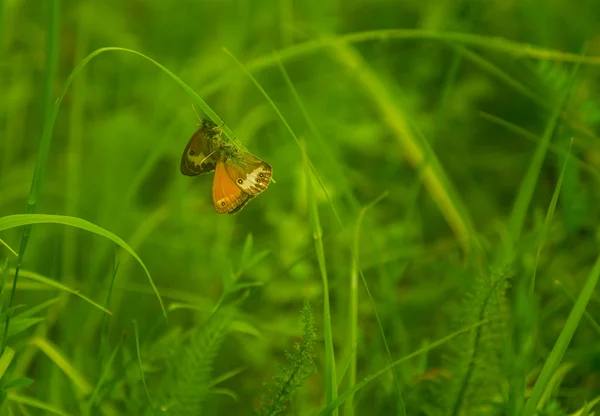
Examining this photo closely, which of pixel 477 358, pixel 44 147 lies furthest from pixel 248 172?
pixel 477 358

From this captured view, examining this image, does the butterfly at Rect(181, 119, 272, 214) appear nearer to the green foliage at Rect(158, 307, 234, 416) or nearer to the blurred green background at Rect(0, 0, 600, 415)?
the blurred green background at Rect(0, 0, 600, 415)

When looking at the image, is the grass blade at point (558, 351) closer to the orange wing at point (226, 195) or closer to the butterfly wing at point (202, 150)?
the orange wing at point (226, 195)

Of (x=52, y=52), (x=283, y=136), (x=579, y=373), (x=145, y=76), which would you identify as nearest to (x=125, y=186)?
(x=283, y=136)

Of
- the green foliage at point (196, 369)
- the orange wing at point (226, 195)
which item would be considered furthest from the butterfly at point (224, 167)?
the green foliage at point (196, 369)

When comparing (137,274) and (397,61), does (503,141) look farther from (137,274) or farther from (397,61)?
(137,274)

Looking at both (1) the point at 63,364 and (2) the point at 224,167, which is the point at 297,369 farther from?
(1) the point at 63,364

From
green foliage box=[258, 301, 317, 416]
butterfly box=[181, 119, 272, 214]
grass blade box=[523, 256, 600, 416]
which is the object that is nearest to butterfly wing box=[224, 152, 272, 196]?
butterfly box=[181, 119, 272, 214]
